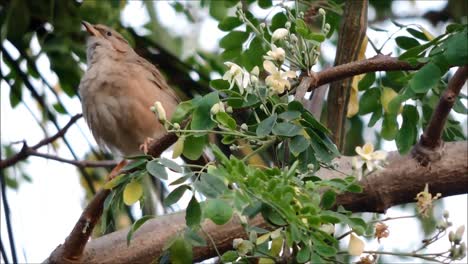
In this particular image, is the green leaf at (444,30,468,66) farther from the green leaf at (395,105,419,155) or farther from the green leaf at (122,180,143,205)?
the green leaf at (122,180,143,205)

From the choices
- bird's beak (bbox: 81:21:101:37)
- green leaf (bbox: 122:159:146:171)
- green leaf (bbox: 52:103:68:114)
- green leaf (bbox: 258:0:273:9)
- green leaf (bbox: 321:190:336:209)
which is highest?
bird's beak (bbox: 81:21:101:37)

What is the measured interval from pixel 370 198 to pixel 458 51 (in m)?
0.90

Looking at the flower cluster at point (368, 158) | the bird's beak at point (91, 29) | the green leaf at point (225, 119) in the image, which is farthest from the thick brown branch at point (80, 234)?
the bird's beak at point (91, 29)

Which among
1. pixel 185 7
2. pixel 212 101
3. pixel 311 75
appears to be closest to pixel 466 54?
pixel 311 75

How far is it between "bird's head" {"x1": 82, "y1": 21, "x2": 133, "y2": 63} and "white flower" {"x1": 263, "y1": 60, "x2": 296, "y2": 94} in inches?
95.3

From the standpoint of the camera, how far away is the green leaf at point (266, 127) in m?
2.60

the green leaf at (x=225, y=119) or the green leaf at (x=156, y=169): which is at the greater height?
the green leaf at (x=225, y=119)

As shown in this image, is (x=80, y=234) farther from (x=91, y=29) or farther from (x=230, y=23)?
(x=91, y=29)

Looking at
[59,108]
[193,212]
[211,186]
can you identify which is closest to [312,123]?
[193,212]

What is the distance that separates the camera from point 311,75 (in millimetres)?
2895

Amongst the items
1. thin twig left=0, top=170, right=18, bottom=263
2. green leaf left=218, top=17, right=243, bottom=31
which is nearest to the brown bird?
thin twig left=0, top=170, right=18, bottom=263

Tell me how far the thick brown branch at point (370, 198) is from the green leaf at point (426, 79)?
0.63 m

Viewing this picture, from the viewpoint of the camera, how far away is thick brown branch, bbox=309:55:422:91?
3119mm

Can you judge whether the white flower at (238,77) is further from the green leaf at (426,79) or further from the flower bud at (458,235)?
the flower bud at (458,235)
